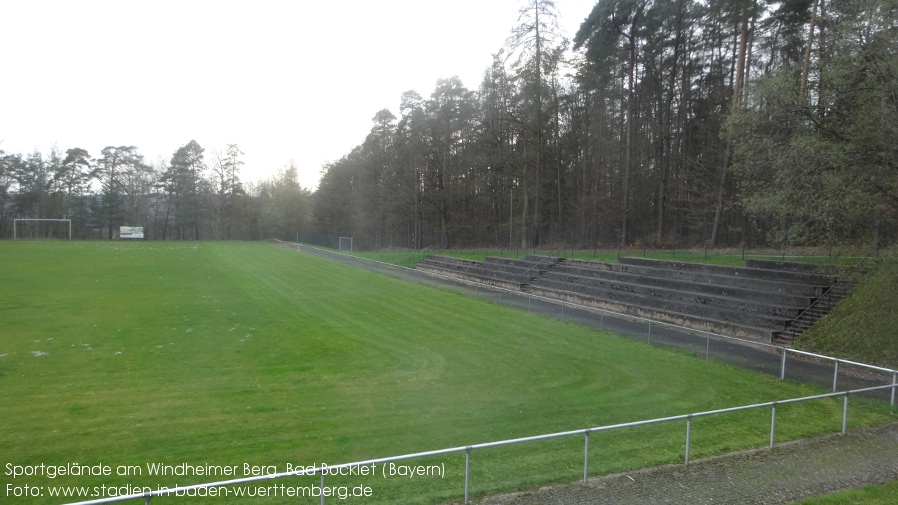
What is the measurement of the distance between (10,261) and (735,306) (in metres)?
46.8

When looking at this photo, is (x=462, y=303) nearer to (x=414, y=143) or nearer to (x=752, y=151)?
(x=752, y=151)

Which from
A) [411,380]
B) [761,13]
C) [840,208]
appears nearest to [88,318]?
[411,380]

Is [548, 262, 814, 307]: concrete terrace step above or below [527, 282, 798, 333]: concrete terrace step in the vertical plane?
above

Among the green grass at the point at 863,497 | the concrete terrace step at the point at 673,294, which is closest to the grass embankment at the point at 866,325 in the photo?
the concrete terrace step at the point at 673,294

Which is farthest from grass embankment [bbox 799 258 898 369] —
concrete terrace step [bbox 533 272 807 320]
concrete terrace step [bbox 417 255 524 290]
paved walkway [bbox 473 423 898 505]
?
concrete terrace step [bbox 417 255 524 290]

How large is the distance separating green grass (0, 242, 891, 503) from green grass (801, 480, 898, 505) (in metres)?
1.75

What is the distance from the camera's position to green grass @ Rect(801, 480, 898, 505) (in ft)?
21.2

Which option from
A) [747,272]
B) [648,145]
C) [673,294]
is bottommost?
[673,294]

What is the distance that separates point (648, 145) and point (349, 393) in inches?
1386

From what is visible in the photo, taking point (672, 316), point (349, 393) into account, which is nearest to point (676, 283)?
point (672, 316)

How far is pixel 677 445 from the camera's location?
846 cm

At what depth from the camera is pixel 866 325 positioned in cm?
1538

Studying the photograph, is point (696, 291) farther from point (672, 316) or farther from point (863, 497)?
point (863, 497)

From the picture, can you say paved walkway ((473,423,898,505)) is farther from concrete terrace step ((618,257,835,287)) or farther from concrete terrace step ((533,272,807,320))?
concrete terrace step ((618,257,835,287))
